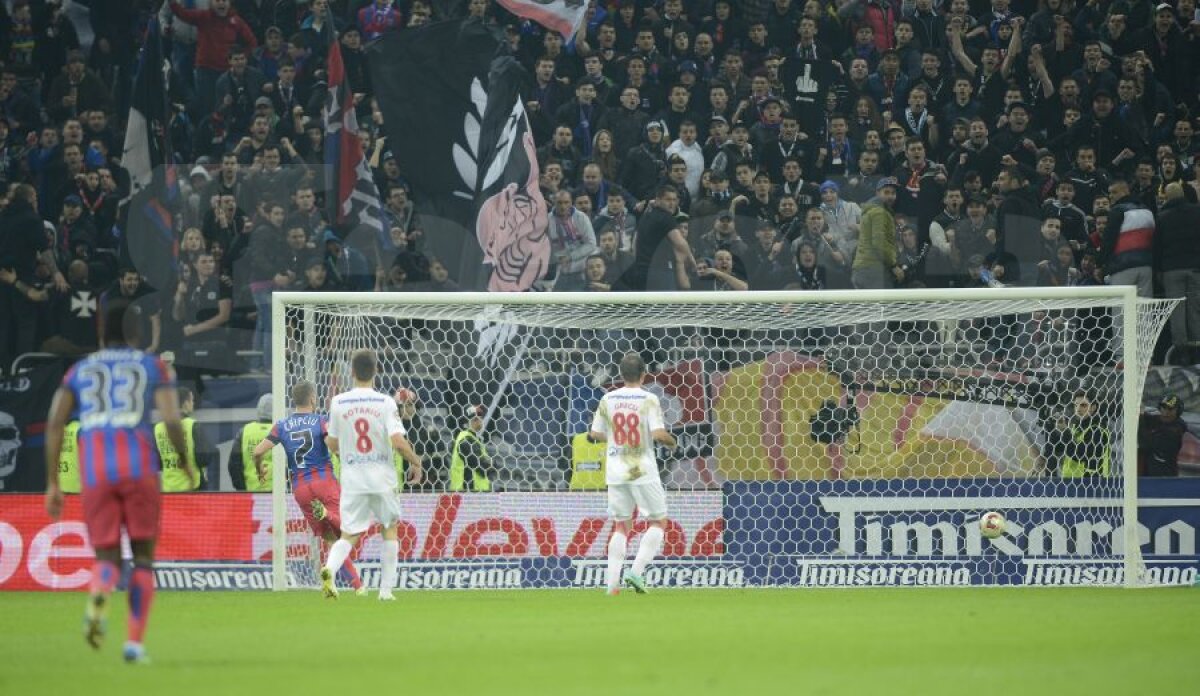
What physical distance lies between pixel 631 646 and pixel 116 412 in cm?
320

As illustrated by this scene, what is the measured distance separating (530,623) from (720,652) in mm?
2498

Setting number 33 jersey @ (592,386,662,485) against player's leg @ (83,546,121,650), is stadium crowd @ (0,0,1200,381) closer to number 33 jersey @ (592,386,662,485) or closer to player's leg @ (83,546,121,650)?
number 33 jersey @ (592,386,662,485)

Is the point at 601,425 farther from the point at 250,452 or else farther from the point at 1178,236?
the point at 1178,236

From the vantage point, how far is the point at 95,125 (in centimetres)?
2155

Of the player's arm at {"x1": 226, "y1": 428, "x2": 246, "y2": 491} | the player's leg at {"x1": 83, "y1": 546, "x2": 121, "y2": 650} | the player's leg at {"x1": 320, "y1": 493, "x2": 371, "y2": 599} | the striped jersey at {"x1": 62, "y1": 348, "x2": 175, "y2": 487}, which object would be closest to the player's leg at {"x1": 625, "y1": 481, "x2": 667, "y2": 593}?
the player's leg at {"x1": 320, "y1": 493, "x2": 371, "y2": 599}

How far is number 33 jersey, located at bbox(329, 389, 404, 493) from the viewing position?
13852 millimetres

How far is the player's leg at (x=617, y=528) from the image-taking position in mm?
14219

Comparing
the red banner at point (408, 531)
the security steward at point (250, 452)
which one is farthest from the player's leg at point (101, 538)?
the security steward at point (250, 452)

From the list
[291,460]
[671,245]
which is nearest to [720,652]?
[291,460]

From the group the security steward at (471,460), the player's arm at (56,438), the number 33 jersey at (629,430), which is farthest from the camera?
the security steward at (471,460)

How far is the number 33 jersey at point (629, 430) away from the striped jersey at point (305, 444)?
2.59 meters

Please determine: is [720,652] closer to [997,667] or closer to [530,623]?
[997,667]

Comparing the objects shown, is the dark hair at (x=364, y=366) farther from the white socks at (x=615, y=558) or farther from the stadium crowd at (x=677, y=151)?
the stadium crowd at (x=677, y=151)

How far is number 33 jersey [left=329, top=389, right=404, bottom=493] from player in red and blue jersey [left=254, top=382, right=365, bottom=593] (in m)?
0.68
